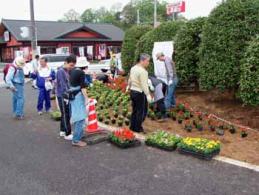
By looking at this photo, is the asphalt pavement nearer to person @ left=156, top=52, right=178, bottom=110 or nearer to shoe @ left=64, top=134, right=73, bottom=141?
shoe @ left=64, top=134, right=73, bottom=141

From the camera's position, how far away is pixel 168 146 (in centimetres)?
622

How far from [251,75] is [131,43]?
29.2 ft

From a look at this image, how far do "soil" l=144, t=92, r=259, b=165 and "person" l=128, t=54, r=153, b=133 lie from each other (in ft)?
1.42

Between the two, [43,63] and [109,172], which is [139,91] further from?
[43,63]

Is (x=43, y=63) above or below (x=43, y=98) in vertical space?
above

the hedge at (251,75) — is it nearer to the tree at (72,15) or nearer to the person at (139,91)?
the person at (139,91)

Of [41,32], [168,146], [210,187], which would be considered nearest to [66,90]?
[168,146]

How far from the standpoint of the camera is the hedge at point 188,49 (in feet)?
34.1

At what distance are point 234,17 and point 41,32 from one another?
106 feet

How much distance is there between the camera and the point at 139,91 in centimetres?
731

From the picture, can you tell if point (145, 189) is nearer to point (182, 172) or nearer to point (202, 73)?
point (182, 172)

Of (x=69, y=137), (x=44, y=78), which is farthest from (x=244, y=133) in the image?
(x=44, y=78)

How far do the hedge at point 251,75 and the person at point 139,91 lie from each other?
2.11m

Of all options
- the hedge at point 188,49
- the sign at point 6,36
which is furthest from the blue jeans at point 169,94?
the sign at point 6,36
